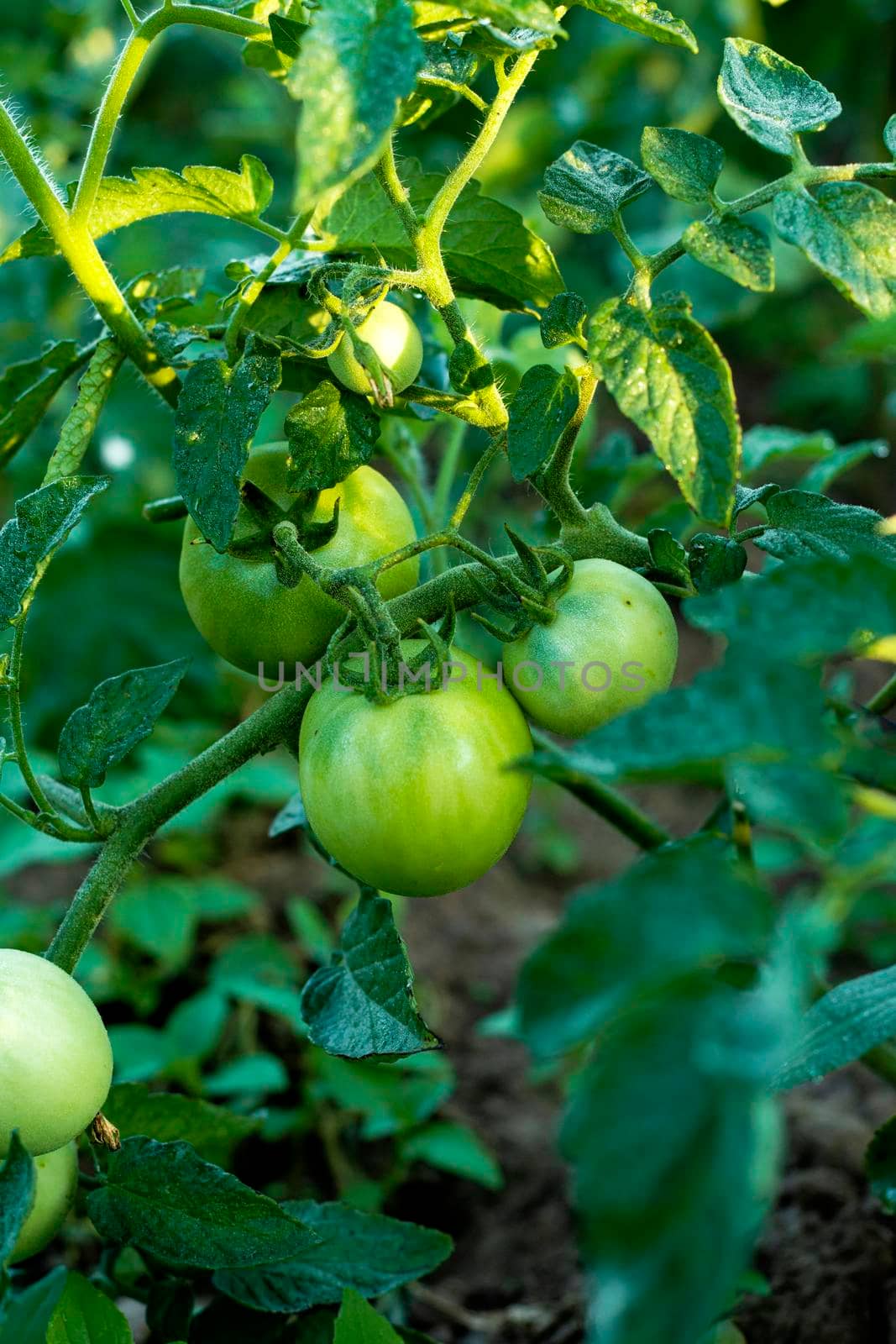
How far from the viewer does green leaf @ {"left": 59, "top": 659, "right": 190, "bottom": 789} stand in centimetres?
73

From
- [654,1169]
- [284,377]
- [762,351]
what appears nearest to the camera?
[654,1169]

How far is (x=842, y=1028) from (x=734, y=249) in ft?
1.30

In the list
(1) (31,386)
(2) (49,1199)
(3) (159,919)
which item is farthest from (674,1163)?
(3) (159,919)

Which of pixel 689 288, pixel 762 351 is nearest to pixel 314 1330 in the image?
pixel 689 288

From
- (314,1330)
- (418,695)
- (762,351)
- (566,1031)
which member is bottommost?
(762,351)

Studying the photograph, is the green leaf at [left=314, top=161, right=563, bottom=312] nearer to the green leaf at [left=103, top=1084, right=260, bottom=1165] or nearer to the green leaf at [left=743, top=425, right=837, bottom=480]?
the green leaf at [left=743, top=425, right=837, bottom=480]

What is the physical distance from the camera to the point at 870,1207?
1.04 metres

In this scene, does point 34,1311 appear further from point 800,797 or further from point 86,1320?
point 800,797

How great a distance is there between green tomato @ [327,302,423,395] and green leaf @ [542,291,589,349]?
0.30 feet

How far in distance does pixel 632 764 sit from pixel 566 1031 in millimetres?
96

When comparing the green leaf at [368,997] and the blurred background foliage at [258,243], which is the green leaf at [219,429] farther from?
the blurred background foliage at [258,243]

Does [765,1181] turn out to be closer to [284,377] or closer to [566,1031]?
[566,1031]

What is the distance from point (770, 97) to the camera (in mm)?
668

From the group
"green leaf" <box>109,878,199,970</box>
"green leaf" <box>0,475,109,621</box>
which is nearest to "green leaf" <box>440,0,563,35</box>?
"green leaf" <box>0,475,109,621</box>
